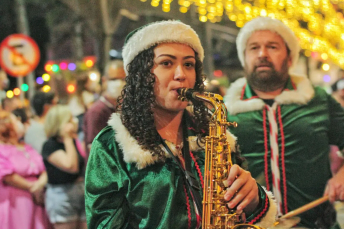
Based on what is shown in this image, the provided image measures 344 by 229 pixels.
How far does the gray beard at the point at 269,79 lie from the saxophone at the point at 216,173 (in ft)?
4.60

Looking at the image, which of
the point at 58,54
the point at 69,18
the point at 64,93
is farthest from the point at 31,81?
the point at 58,54

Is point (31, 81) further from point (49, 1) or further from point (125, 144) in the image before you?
point (125, 144)

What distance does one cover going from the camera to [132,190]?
2.06 m

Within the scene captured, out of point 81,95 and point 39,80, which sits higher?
point 39,80

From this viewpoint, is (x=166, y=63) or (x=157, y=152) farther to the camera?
(x=166, y=63)

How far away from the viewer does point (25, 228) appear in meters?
4.53

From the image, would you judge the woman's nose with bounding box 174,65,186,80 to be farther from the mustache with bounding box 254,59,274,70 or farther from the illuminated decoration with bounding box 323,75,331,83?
the illuminated decoration with bounding box 323,75,331,83

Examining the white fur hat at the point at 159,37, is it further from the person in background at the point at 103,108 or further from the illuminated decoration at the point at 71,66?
the illuminated decoration at the point at 71,66

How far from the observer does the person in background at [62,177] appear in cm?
454

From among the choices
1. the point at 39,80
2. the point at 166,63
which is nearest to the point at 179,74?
the point at 166,63

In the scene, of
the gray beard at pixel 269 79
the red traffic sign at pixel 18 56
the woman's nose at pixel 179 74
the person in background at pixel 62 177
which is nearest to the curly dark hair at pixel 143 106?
the woman's nose at pixel 179 74

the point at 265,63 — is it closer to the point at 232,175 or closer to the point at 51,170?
the point at 232,175

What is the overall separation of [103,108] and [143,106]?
2.33 metres

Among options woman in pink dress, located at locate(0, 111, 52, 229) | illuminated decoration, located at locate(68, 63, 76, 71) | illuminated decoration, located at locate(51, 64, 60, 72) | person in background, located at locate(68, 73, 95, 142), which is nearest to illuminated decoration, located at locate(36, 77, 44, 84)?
illuminated decoration, located at locate(51, 64, 60, 72)
